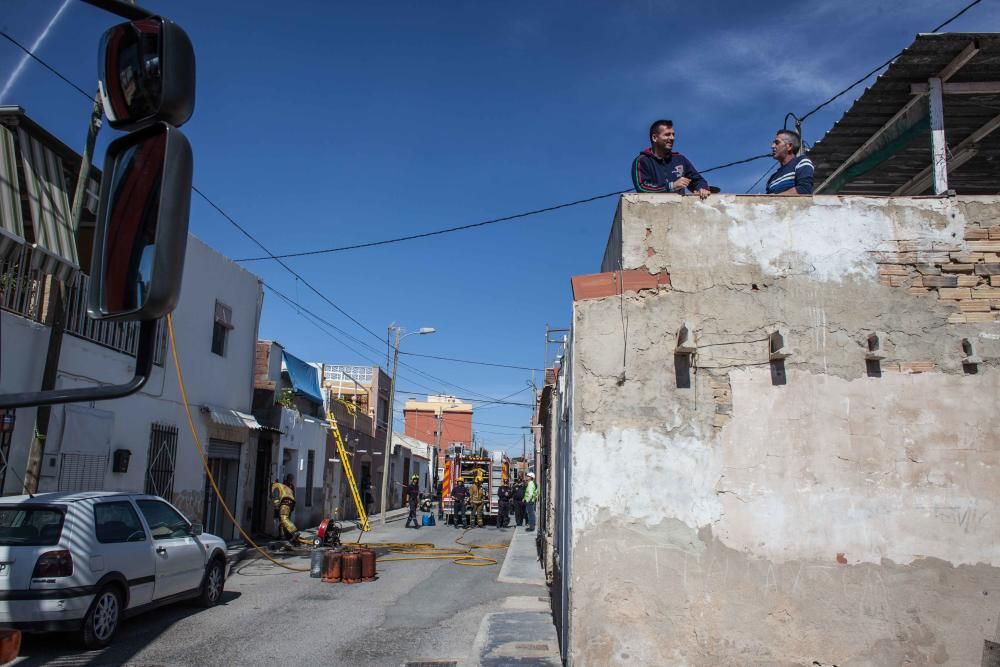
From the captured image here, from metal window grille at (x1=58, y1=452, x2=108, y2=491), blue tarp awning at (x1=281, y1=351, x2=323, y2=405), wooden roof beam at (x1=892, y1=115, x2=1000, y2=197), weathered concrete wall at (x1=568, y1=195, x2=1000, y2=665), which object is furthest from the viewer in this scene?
blue tarp awning at (x1=281, y1=351, x2=323, y2=405)

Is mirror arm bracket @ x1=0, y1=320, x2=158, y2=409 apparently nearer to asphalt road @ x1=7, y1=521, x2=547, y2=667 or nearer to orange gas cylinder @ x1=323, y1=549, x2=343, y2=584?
asphalt road @ x1=7, y1=521, x2=547, y2=667

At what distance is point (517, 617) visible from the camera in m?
9.37

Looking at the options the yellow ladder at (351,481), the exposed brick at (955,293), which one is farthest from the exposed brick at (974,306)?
A: the yellow ladder at (351,481)

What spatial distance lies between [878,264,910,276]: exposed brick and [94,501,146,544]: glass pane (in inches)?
319

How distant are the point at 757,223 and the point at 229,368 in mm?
14293

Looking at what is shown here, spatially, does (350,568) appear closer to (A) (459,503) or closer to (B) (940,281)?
(B) (940,281)

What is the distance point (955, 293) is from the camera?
6.57m

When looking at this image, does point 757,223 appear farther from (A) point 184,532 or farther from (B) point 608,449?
(A) point 184,532

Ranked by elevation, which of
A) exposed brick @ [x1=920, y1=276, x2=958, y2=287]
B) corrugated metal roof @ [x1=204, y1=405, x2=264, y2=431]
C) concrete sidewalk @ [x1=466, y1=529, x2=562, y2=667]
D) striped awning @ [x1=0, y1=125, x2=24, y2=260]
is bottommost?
concrete sidewalk @ [x1=466, y1=529, x2=562, y2=667]

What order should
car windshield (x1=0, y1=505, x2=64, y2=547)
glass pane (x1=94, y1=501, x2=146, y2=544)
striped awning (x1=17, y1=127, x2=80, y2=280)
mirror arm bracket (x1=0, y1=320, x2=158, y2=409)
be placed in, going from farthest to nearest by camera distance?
glass pane (x1=94, y1=501, x2=146, y2=544), car windshield (x1=0, y1=505, x2=64, y2=547), striped awning (x1=17, y1=127, x2=80, y2=280), mirror arm bracket (x1=0, y1=320, x2=158, y2=409)

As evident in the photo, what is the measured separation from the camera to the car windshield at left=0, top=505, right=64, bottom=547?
733 cm

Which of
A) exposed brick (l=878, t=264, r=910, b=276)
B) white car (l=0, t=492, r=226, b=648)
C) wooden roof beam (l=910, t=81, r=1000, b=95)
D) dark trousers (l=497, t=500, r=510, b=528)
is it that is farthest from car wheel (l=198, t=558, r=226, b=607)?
dark trousers (l=497, t=500, r=510, b=528)

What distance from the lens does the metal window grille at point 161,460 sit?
14.1 metres

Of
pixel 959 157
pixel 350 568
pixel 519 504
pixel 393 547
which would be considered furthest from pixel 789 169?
pixel 519 504
